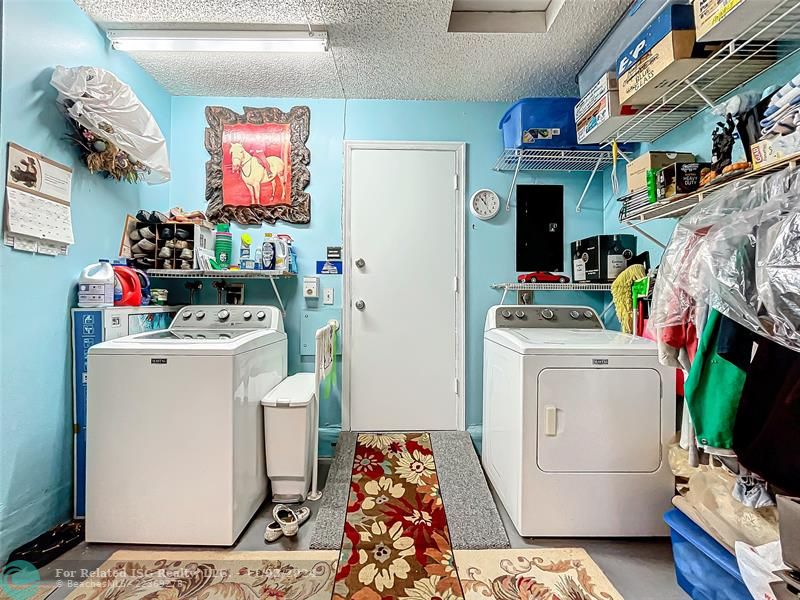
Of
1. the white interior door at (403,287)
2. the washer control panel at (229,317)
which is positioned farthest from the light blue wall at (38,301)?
the white interior door at (403,287)

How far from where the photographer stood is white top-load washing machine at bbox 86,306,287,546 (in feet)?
5.10

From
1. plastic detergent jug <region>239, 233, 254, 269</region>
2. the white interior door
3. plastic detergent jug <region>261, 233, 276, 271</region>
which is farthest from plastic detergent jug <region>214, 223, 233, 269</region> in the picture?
the white interior door

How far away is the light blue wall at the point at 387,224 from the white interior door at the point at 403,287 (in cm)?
9

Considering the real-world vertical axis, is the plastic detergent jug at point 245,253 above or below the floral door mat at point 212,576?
above

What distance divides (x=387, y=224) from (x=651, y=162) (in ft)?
5.13

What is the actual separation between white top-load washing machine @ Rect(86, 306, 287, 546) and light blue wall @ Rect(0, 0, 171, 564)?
27 centimetres

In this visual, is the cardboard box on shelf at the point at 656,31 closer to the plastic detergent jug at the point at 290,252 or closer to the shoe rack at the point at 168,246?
the plastic detergent jug at the point at 290,252

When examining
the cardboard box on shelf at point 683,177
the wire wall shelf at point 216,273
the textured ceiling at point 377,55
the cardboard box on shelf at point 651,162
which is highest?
the textured ceiling at point 377,55

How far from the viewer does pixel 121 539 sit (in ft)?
5.20

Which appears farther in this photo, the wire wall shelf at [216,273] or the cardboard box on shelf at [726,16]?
the wire wall shelf at [216,273]

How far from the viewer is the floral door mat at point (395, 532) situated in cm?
137

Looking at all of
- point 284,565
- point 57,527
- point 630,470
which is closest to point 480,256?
point 630,470

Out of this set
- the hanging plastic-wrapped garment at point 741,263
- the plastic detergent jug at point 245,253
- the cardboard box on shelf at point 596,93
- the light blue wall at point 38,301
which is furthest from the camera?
the plastic detergent jug at point 245,253

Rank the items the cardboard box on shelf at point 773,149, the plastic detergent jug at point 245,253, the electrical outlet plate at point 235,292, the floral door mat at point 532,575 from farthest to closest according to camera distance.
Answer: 1. the electrical outlet plate at point 235,292
2. the plastic detergent jug at point 245,253
3. the floral door mat at point 532,575
4. the cardboard box on shelf at point 773,149
